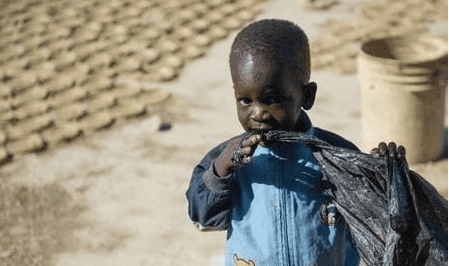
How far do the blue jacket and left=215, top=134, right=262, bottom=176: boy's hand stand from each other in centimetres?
5

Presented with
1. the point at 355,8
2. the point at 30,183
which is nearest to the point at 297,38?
the point at 30,183

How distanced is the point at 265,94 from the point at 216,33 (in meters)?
5.44

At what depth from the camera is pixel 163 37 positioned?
702 centimetres

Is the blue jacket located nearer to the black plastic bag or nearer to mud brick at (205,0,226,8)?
the black plastic bag

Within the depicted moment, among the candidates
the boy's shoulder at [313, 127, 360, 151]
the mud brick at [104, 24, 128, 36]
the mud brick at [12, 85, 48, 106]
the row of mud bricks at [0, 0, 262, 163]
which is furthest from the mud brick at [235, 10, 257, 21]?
the boy's shoulder at [313, 127, 360, 151]

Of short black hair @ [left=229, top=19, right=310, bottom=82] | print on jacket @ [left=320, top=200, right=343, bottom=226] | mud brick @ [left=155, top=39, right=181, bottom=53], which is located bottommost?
mud brick @ [left=155, top=39, right=181, bottom=53]

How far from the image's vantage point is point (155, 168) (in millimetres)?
4727

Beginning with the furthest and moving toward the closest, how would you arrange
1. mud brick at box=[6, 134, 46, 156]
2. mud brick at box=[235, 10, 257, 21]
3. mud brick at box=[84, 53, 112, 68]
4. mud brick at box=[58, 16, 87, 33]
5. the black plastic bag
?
mud brick at box=[235, 10, 257, 21]
mud brick at box=[58, 16, 87, 33]
mud brick at box=[84, 53, 112, 68]
mud brick at box=[6, 134, 46, 156]
the black plastic bag

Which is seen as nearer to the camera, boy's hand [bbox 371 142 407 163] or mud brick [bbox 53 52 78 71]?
boy's hand [bbox 371 142 407 163]

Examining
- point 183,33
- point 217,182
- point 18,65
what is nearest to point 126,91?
point 18,65

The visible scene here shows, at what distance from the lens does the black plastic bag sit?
5.16 ft

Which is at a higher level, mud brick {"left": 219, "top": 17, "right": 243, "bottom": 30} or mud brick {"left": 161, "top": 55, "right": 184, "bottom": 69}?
mud brick {"left": 219, "top": 17, "right": 243, "bottom": 30}

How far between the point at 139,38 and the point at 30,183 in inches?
110

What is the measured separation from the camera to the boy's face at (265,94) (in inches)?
65.8
